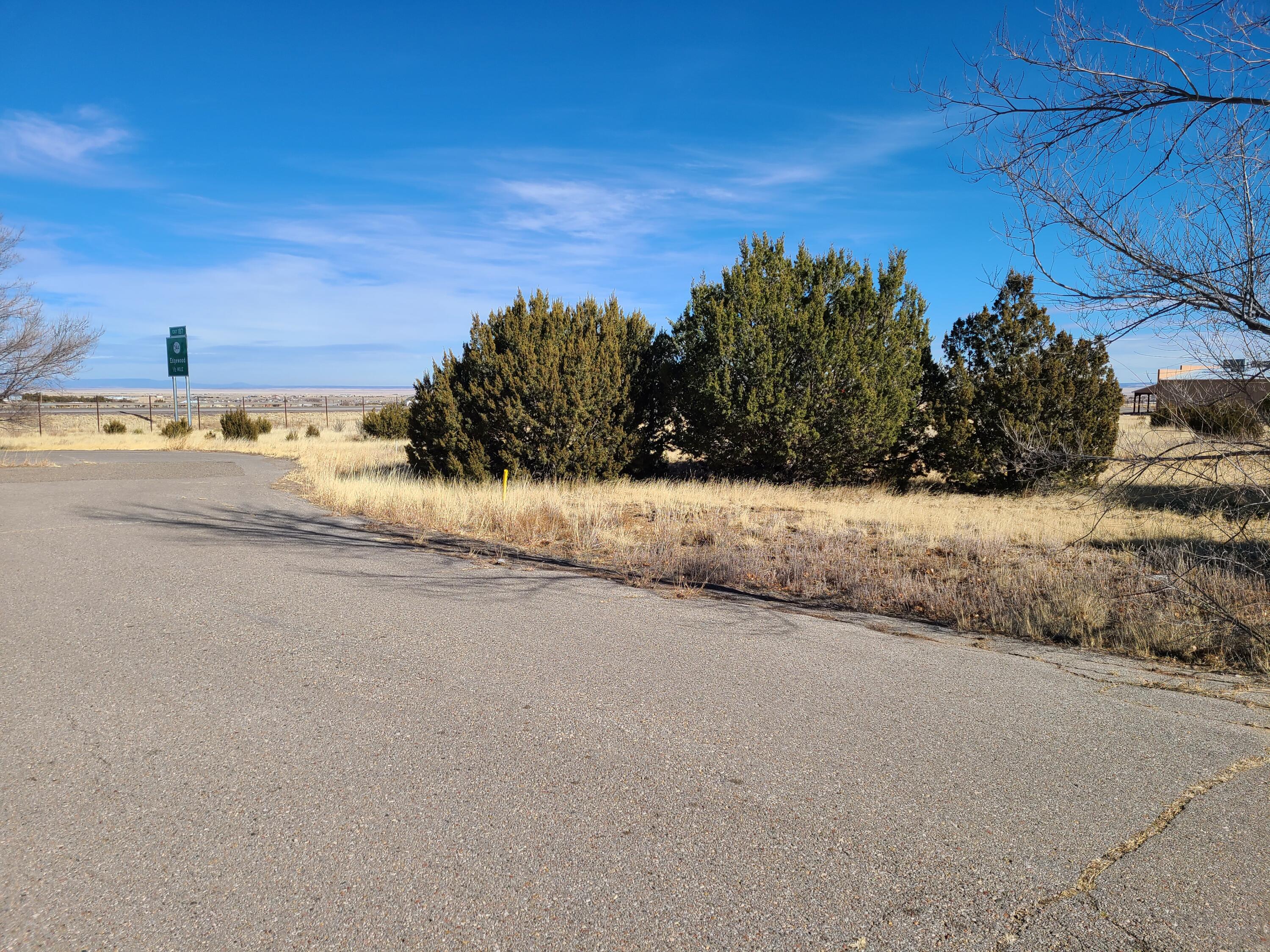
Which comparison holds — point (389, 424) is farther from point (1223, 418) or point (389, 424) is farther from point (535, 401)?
point (1223, 418)

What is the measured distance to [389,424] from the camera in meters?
37.8

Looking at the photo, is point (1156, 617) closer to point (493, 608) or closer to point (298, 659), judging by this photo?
point (493, 608)

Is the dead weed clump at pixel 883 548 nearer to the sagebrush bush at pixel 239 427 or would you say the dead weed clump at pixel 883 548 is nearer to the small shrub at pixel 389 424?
the small shrub at pixel 389 424

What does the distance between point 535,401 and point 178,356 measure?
2744 centimetres

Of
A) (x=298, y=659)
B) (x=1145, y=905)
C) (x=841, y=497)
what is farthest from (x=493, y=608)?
(x=841, y=497)

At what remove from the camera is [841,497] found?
16391 mm

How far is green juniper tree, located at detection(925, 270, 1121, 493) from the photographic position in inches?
659

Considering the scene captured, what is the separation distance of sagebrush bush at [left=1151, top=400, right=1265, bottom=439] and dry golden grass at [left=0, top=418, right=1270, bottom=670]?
1.10 feet

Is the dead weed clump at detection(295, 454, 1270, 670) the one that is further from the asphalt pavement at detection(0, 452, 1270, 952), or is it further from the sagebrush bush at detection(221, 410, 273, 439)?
the sagebrush bush at detection(221, 410, 273, 439)

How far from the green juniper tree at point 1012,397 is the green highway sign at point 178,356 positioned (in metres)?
33.2

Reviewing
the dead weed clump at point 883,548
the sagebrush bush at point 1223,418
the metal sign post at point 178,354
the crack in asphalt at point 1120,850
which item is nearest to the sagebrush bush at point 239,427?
the metal sign post at point 178,354

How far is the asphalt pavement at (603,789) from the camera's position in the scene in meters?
2.70

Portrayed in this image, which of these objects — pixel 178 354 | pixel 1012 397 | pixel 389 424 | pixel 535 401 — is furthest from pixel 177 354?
pixel 1012 397

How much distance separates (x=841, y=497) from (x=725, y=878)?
46.1 ft
